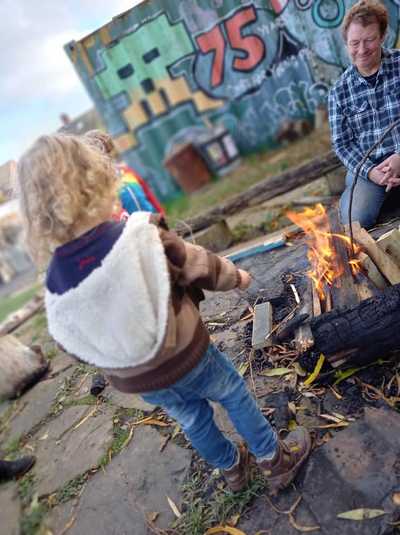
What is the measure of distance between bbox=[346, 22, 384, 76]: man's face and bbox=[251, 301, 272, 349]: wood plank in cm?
217

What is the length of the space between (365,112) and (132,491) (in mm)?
3579

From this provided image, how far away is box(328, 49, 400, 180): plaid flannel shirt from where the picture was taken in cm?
322

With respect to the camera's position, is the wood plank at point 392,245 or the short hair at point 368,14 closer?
the wood plank at point 392,245

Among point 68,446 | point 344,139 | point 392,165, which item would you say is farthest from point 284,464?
point 344,139

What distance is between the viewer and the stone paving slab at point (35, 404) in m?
3.98

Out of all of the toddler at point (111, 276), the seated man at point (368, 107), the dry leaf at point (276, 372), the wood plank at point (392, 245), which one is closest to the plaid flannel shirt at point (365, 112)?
the seated man at point (368, 107)

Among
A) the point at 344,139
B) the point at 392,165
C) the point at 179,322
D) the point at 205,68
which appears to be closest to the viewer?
the point at 179,322

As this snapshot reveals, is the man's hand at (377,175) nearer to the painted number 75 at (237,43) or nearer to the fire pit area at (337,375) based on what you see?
the fire pit area at (337,375)

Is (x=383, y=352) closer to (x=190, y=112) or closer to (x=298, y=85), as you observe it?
(x=298, y=85)

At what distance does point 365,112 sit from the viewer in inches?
133

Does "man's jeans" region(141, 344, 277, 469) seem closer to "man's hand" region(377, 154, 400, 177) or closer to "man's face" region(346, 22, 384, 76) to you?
"man's hand" region(377, 154, 400, 177)

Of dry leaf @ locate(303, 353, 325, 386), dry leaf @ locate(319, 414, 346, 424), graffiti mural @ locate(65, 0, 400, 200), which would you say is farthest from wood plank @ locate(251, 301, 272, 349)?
graffiti mural @ locate(65, 0, 400, 200)

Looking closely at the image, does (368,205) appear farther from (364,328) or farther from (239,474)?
(239,474)

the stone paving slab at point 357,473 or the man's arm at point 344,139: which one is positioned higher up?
the man's arm at point 344,139
